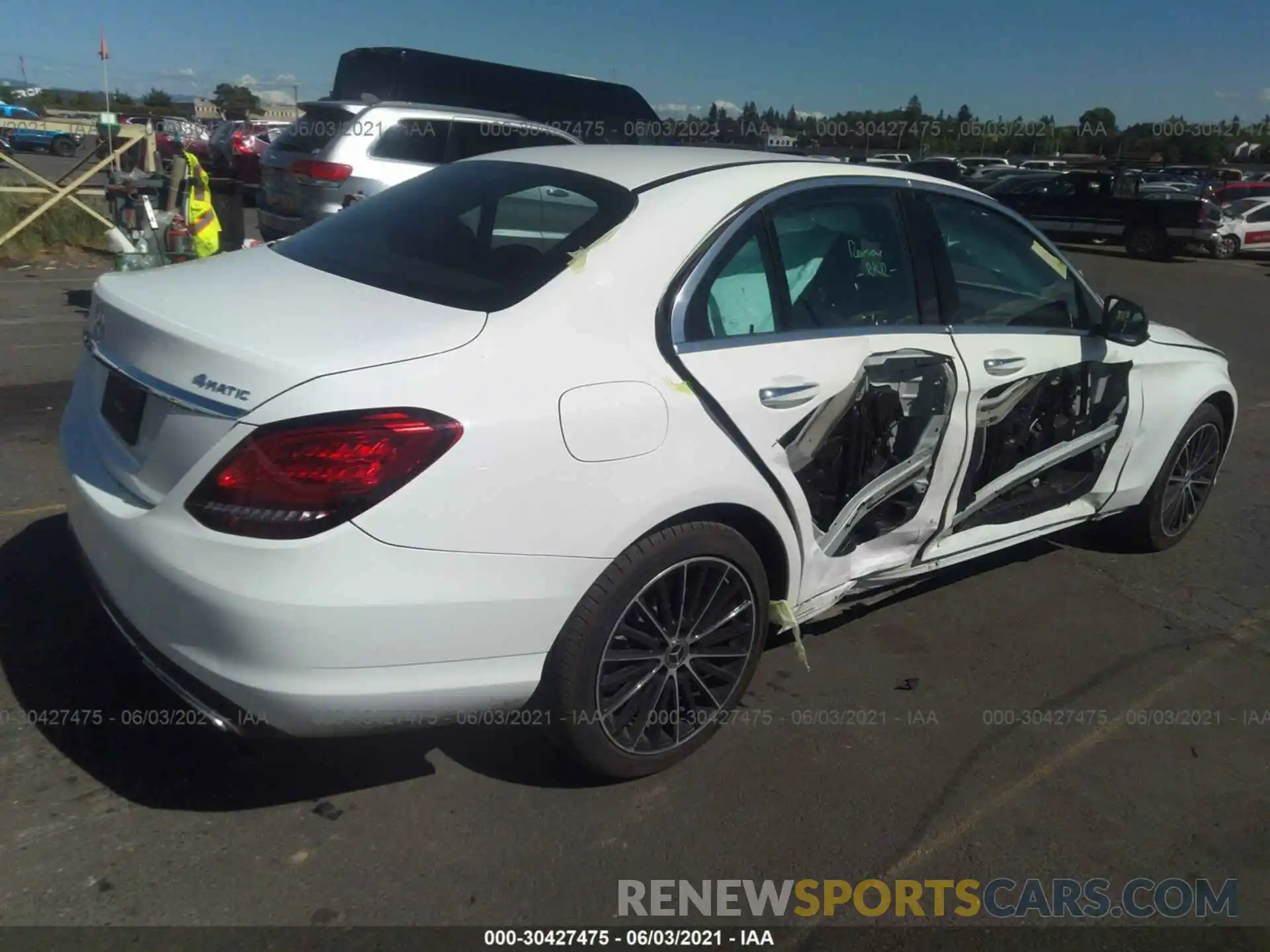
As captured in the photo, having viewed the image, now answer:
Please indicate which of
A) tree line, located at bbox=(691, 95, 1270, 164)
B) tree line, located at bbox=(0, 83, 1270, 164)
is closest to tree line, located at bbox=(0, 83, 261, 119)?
tree line, located at bbox=(0, 83, 1270, 164)

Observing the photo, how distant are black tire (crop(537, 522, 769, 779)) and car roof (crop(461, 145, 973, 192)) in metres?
1.17

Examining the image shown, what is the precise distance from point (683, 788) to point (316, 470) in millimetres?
1510

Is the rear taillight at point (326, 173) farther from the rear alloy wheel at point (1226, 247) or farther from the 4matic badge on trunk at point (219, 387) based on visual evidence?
the rear alloy wheel at point (1226, 247)

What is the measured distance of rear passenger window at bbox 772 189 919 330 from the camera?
3.45 meters

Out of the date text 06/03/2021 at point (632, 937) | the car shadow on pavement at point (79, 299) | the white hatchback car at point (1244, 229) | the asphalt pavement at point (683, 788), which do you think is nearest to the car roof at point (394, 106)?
the car shadow on pavement at point (79, 299)

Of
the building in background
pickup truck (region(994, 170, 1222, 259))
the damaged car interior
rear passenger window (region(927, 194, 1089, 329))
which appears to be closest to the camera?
the damaged car interior

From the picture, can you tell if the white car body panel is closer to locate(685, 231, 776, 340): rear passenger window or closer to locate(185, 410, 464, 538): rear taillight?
locate(685, 231, 776, 340): rear passenger window

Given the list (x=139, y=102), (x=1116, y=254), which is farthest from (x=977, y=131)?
(x=139, y=102)

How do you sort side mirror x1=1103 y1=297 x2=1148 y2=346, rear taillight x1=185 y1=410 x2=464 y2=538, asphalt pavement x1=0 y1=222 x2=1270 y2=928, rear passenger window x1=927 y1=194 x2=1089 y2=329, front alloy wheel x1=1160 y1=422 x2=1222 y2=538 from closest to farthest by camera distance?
rear taillight x1=185 y1=410 x2=464 y2=538, asphalt pavement x1=0 y1=222 x2=1270 y2=928, rear passenger window x1=927 y1=194 x2=1089 y2=329, side mirror x1=1103 y1=297 x2=1148 y2=346, front alloy wheel x1=1160 y1=422 x2=1222 y2=538

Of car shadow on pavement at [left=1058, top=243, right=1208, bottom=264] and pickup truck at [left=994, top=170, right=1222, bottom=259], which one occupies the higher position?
pickup truck at [left=994, top=170, right=1222, bottom=259]

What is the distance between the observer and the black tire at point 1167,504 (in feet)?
16.4

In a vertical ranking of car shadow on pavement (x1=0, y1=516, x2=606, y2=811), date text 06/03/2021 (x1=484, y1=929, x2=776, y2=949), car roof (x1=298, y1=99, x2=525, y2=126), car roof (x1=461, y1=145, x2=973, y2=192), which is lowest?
date text 06/03/2021 (x1=484, y1=929, x2=776, y2=949)

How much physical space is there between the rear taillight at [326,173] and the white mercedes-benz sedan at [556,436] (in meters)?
6.06

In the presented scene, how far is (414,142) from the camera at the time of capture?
10148 mm
